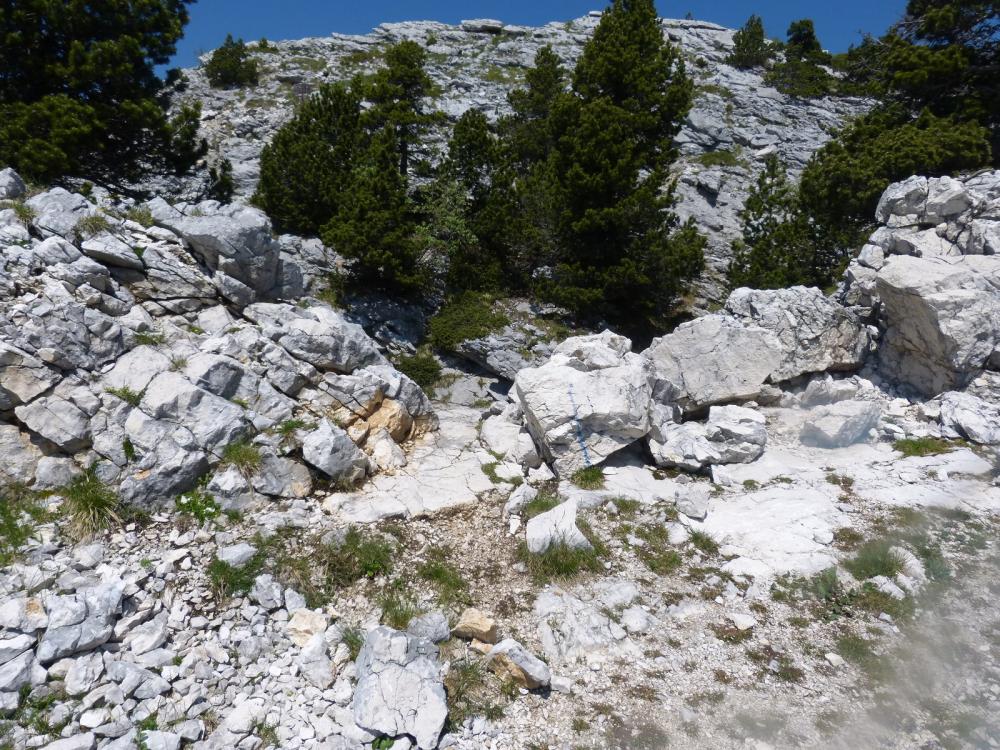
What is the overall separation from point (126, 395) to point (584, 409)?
859cm

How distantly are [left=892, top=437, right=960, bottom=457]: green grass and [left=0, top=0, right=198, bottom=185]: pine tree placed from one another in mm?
21296

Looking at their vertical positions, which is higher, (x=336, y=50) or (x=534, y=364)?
(x=336, y=50)

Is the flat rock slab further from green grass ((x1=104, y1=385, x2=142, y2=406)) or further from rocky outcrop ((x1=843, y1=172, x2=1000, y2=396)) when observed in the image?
rocky outcrop ((x1=843, y1=172, x2=1000, y2=396))

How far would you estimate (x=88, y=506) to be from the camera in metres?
8.30

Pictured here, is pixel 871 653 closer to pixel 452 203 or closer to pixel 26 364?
pixel 26 364

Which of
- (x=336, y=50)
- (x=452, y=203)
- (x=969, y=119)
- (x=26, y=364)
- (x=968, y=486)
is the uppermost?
(x=336, y=50)

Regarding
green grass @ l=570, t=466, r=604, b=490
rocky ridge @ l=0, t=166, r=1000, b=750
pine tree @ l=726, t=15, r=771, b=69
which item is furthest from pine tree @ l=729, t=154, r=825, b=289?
pine tree @ l=726, t=15, r=771, b=69

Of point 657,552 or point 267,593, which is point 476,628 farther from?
point 657,552

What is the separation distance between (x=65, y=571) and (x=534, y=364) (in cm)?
1326

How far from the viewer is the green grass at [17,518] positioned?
7621 mm

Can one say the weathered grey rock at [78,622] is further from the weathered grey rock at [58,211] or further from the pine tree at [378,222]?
the pine tree at [378,222]

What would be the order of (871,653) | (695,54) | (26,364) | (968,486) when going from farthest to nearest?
(695,54) < (968,486) < (26,364) < (871,653)

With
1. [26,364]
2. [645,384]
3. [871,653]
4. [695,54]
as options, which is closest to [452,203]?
[645,384]

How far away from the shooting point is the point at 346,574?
8.53m
